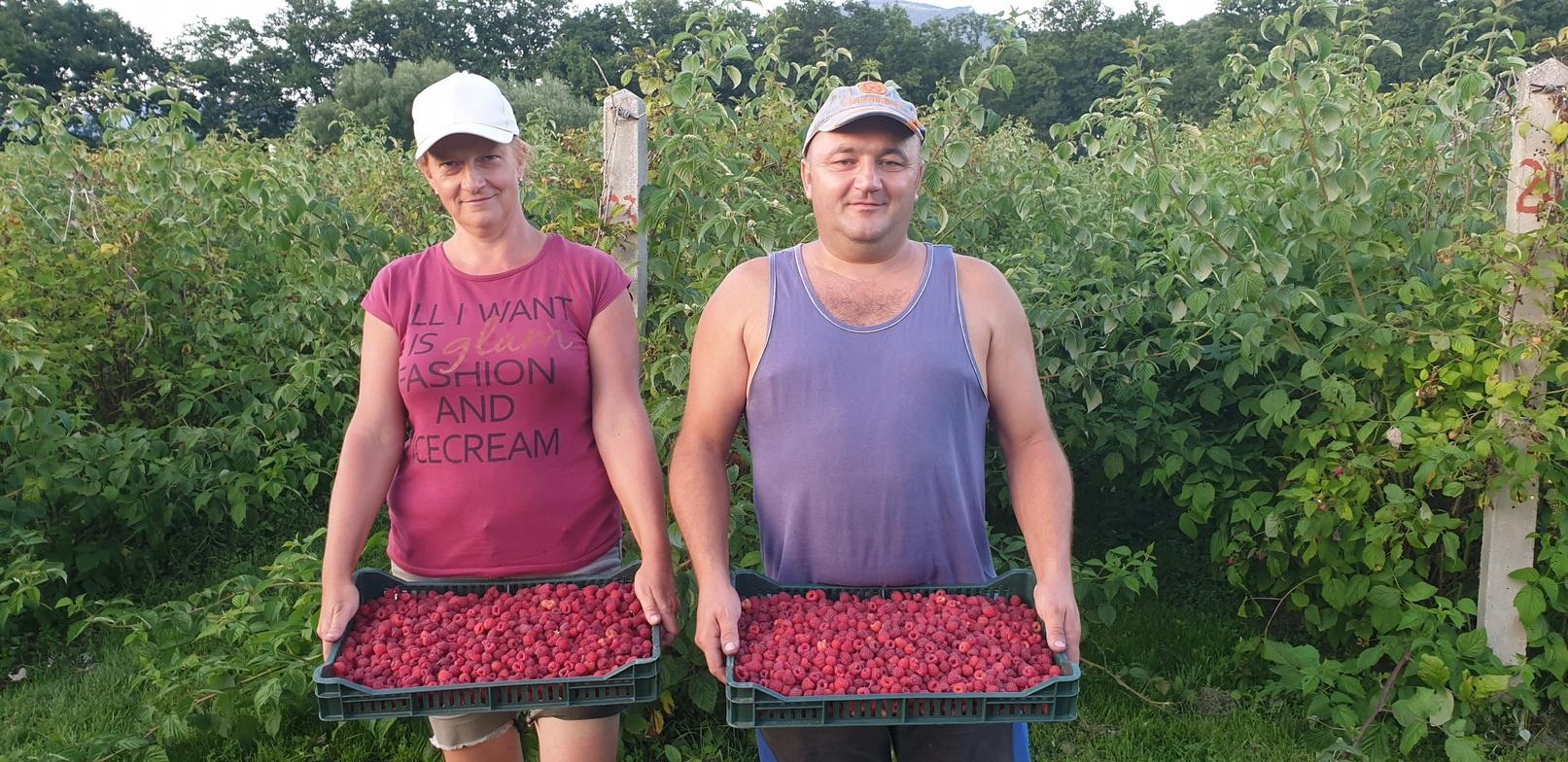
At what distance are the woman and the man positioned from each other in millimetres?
163

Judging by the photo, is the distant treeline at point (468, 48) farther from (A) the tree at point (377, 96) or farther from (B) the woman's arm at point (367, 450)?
(B) the woman's arm at point (367, 450)

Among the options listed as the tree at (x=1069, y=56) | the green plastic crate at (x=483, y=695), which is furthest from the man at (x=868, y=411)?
the tree at (x=1069, y=56)

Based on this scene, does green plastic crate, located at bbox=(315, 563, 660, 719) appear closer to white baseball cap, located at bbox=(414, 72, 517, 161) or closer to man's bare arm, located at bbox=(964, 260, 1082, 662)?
man's bare arm, located at bbox=(964, 260, 1082, 662)

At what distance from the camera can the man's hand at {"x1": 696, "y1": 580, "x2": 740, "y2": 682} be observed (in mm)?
1727

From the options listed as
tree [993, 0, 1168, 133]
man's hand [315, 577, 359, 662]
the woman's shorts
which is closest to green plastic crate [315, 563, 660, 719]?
man's hand [315, 577, 359, 662]

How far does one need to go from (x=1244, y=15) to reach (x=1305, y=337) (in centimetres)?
4059

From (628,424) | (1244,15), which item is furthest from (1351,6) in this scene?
(1244,15)

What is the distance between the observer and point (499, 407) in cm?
197

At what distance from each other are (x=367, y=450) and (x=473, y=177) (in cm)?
58

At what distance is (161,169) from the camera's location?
4.44 m

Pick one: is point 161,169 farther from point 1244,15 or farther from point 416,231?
point 1244,15

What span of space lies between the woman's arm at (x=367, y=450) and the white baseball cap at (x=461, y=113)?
1.28ft

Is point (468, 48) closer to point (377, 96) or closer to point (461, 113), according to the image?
point (377, 96)

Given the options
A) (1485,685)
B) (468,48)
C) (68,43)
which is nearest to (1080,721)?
(1485,685)
